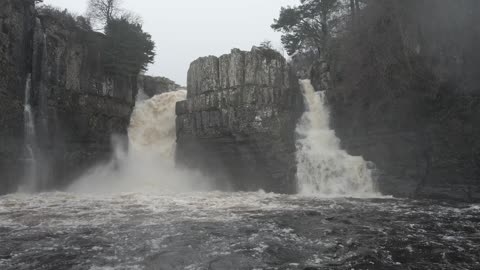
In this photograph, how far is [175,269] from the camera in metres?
8.28

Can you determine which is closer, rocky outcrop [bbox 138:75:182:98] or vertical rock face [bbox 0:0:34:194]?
vertical rock face [bbox 0:0:34:194]

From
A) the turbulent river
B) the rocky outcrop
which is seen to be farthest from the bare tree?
the turbulent river

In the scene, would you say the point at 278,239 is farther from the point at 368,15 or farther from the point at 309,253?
the point at 368,15

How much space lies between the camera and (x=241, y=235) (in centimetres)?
1126

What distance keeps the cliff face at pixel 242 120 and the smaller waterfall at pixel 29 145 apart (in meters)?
9.13

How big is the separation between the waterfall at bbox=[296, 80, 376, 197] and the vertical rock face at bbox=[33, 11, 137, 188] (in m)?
13.1

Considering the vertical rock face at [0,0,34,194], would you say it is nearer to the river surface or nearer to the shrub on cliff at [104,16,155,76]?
the river surface

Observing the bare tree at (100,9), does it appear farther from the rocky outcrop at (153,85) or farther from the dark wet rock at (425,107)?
the dark wet rock at (425,107)

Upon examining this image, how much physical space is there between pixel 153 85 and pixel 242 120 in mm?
14866

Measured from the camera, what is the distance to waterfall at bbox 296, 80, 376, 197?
2184 cm

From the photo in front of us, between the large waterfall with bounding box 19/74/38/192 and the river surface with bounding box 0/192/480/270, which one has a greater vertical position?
the large waterfall with bounding box 19/74/38/192

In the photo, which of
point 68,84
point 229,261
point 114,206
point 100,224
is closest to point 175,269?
point 229,261

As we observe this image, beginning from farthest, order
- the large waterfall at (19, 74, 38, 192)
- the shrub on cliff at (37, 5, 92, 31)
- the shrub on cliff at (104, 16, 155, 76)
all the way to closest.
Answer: the shrub on cliff at (104, 16, 155, 76)
the shrub on cliff at (37, 5, 92, 31)
the large waterfall at (19, 74, 38, 192)

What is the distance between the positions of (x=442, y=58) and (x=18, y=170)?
79.0 feet
